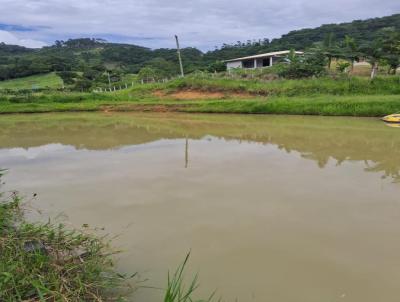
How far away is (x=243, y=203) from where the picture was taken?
6.25 metres

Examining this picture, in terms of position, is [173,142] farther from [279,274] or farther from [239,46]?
[239,46]

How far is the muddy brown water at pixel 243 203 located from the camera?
157 inches

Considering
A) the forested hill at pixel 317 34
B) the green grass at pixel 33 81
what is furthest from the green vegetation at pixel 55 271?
the forested hill at pixel 317 34

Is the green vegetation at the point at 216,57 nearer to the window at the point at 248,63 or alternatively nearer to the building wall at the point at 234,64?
the building wall at the point at 234,64

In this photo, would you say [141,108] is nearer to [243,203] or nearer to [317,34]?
[243,203]

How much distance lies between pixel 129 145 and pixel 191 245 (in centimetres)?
811

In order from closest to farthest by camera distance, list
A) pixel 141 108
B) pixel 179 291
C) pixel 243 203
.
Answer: pixel 179 291 < pixel 243 203 < pixel 141 108

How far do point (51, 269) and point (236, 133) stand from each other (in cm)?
1118

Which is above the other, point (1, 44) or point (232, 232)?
point (1, 44)

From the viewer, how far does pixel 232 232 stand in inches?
200

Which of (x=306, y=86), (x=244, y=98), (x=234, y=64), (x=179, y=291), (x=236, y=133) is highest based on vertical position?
(x=234, y=64)

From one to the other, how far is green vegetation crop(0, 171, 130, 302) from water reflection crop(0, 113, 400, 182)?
18.6 ft

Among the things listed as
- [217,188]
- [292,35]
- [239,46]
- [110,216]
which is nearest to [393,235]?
[217,188]

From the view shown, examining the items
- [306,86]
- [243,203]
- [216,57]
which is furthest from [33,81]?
[243,203]
